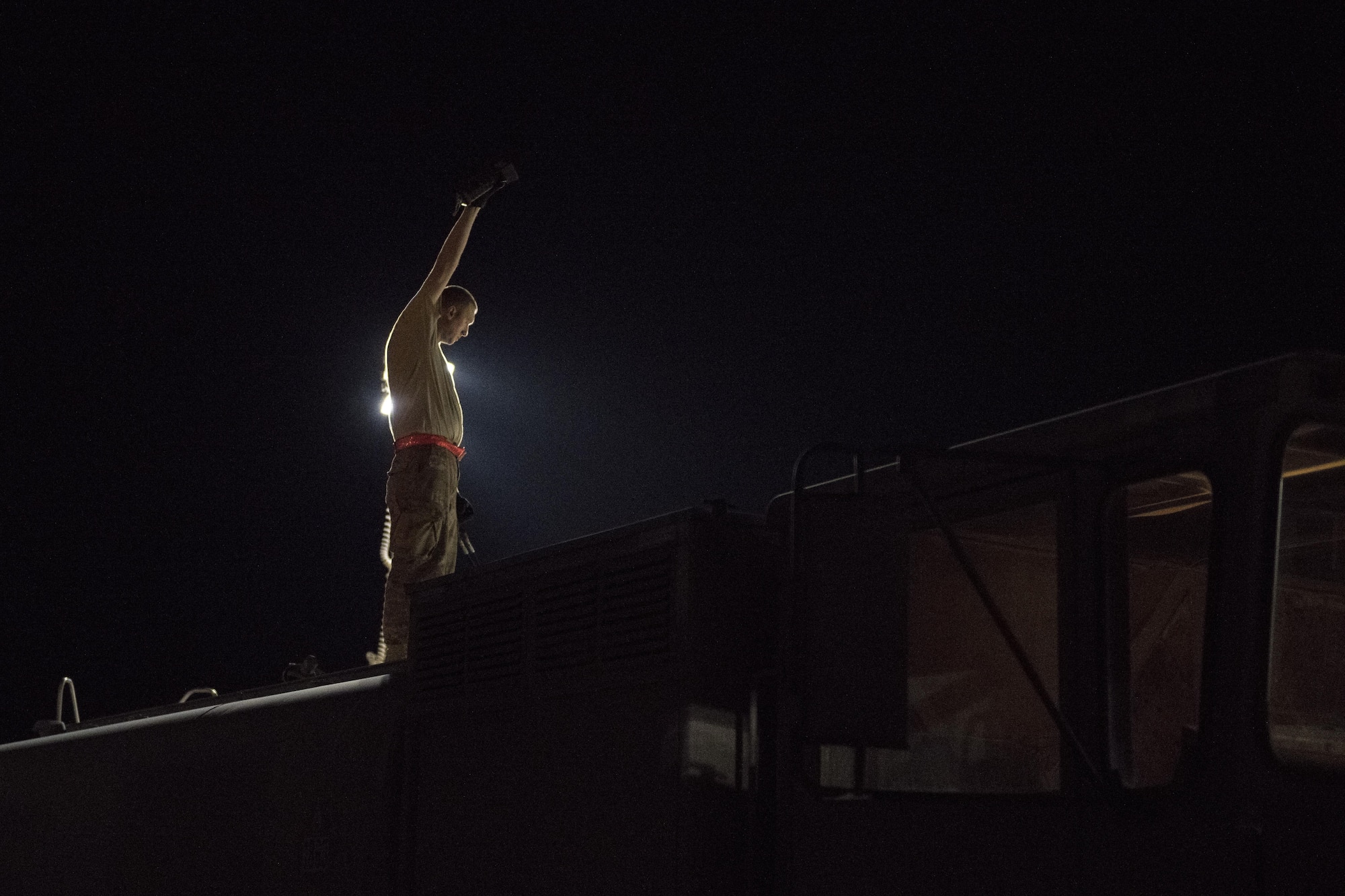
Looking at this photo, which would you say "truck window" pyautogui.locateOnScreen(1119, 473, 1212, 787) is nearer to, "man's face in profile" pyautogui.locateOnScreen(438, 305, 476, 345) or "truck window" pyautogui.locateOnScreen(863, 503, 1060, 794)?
"truck window" pyautogui.locateOnScreen(863, 503, 1060, 794)

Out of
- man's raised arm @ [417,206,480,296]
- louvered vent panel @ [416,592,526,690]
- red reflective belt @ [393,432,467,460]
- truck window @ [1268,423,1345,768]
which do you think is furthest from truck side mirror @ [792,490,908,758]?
man's raised arm @ [417,206,480,296]

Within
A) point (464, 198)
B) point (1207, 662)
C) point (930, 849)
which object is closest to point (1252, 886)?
point (1207, 662)

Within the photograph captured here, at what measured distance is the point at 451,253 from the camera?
19.4 feet

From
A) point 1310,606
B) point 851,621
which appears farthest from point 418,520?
point 1310,606

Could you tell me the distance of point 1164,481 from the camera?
9.62 feet

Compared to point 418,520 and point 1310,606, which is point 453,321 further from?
point 1310,606

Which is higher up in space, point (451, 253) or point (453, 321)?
point (451, 253)

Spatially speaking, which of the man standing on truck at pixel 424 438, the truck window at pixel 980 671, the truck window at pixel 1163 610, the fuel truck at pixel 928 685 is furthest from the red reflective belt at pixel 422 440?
the truck window at pixel 1163 610

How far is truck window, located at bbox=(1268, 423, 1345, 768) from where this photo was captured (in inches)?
110

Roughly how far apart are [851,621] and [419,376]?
3.37 meters

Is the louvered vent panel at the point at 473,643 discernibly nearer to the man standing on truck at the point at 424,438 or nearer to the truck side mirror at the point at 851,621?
the truck side mirror at the point at 851,621

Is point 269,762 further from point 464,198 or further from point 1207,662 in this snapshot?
point 1207,662

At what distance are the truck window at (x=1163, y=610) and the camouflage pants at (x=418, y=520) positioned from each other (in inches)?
128

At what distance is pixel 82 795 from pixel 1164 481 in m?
4.17
